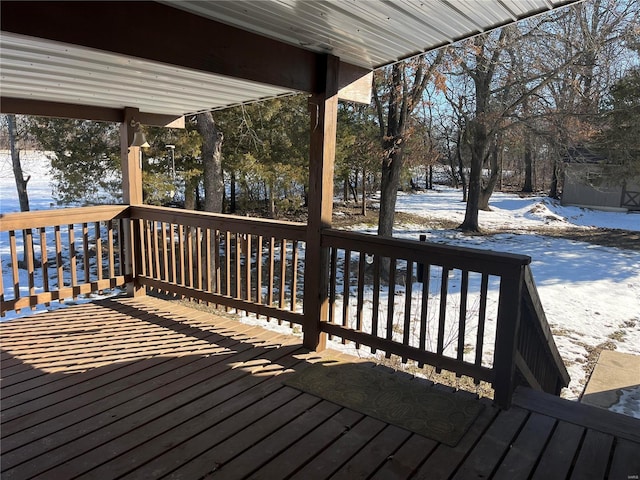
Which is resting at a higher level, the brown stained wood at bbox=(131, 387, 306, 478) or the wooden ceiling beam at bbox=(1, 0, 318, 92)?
the wooden ceiling beam at bbox=(1, 0, 318, 92)

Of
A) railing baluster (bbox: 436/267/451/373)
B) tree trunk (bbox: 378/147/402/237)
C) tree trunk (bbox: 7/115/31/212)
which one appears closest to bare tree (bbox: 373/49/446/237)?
tree trunk (bbox: 378/147/402/237)

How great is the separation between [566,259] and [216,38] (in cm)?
→ 1151

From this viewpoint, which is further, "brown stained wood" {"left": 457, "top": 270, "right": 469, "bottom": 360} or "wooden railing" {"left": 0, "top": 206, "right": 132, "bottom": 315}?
"wooden railing" {"left": 0, "top": 206, "right": 132, "bottom": 315}

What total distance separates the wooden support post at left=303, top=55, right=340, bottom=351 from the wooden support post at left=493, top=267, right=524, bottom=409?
130 cm

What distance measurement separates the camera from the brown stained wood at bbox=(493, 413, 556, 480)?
2.05 metres

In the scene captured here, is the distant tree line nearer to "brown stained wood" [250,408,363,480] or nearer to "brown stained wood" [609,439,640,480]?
"brown stained wood" [250,408,363,480]

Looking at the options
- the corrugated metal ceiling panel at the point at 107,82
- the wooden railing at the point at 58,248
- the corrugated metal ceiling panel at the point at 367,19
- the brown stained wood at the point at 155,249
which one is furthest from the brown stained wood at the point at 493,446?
the brown stained wood at the point at 155,249

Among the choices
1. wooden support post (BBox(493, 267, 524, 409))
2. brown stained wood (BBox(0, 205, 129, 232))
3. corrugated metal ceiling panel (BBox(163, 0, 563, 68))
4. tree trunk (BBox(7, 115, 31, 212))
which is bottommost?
wooden support post (BBox(493, 267, 524, 409))

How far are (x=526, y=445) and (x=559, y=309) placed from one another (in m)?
6.28

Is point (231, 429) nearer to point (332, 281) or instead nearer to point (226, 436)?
point (226, 436)

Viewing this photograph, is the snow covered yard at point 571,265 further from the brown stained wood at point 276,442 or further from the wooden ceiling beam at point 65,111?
the wooden ceiling beam at point 65,111

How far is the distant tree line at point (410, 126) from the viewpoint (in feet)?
26.5

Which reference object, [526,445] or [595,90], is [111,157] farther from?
[595,90]

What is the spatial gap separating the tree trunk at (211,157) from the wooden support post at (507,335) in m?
6.32
